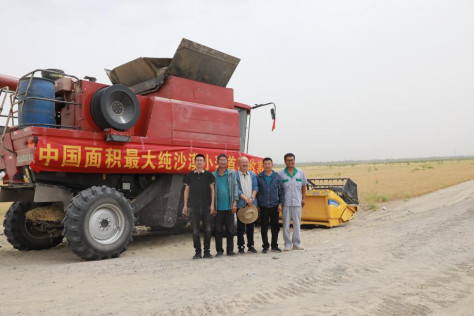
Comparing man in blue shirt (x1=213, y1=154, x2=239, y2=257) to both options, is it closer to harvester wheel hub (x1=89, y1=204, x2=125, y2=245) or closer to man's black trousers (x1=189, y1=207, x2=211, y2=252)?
man's black trousers (x1=189, y1=207, x2=211, y2=252)

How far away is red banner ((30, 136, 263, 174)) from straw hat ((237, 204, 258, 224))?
192 centimetres

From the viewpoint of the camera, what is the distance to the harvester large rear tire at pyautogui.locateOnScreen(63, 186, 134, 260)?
6.11 metres

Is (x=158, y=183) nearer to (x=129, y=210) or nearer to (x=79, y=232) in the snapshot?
(x=129, y=210)

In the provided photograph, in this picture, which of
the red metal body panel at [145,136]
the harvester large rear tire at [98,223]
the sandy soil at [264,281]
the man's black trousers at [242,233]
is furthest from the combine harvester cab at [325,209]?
the harvester large rear tire at [98,223]

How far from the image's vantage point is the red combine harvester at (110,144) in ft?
20.8

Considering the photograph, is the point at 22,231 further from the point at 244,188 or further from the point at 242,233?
the point at 244,188

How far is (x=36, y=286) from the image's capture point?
4.74 meters

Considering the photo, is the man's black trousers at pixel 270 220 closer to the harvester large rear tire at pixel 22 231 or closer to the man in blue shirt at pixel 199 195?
the man in blue shirt at pixel 199 195

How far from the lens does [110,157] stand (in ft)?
22.5

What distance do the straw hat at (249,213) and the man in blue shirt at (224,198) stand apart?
0.21 metres

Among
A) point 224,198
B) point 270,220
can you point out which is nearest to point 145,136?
Result: point 224,198

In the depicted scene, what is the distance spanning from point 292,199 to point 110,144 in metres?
3.35

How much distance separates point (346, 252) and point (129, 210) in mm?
3682

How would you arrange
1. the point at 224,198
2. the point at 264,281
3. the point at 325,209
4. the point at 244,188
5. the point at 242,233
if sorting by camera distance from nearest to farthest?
the point at 264,281 → the point at 224,198 → the point at 244,188 → the point at 242,233 → the point at 325,209
